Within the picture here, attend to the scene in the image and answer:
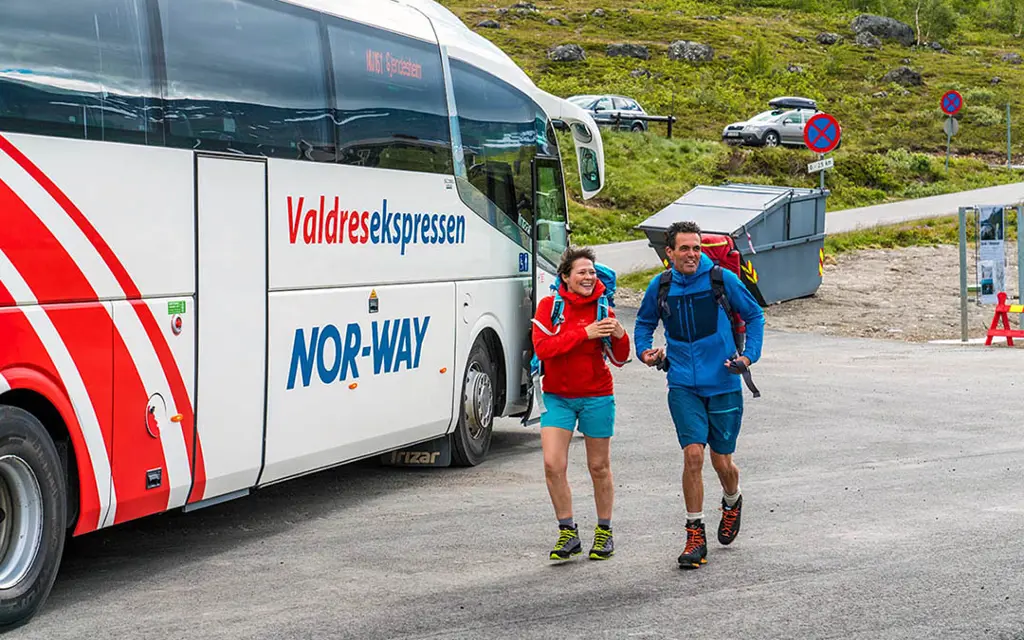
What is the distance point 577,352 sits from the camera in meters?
8.30

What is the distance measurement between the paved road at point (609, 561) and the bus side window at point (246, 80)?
7.81 ft

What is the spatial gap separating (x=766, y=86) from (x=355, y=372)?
2834 inches

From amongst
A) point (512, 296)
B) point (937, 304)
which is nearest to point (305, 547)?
point (512, 296)

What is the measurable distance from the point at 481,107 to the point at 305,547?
478 cm

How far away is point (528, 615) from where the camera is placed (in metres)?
6.97

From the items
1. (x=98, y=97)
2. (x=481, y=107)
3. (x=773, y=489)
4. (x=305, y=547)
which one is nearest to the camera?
(x=98, y=97)

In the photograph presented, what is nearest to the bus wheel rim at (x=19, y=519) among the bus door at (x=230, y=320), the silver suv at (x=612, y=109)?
the bus door at (x=230, y=320)

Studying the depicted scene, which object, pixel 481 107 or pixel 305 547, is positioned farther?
pixel 481 107

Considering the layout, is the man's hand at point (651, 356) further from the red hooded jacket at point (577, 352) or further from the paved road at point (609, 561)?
the paved road at point (609, 561)

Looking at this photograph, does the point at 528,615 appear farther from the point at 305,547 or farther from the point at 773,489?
the point at 773,489

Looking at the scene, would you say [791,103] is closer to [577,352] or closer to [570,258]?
[570,258]

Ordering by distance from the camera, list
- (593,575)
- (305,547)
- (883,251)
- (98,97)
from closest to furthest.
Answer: (98,97) → (593,575) → (305,547) → (883,251)

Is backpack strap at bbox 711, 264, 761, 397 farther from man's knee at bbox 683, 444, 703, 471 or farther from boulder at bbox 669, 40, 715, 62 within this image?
boulder at bbox 669, 40, 715, 62

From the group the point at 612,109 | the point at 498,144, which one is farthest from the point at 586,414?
the point at 612,109
